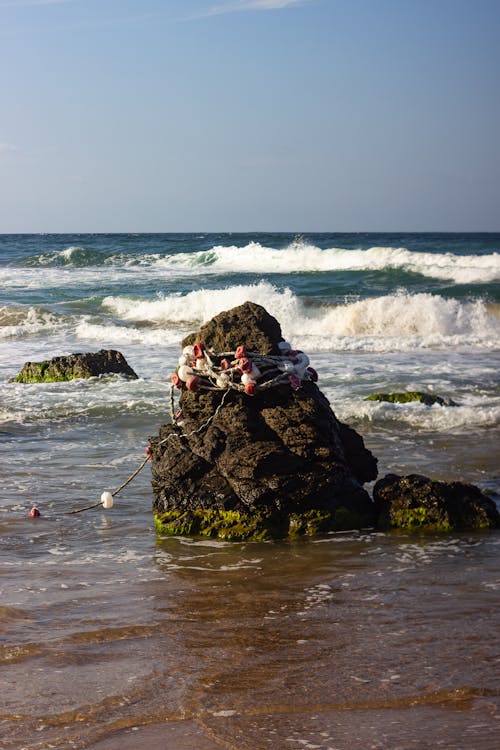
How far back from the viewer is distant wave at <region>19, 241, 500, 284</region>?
3619 cm

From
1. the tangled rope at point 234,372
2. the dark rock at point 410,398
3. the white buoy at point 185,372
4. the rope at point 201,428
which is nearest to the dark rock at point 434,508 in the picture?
the tangled rope at point 234,372

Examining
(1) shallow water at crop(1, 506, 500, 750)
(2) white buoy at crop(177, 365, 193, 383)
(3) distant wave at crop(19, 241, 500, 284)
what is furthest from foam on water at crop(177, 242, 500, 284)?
(1) shallow water at crop(1, 506, 500, 750)

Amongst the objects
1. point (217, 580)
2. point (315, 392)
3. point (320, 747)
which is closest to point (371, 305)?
point (315, 392)

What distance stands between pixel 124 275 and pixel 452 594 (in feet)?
117

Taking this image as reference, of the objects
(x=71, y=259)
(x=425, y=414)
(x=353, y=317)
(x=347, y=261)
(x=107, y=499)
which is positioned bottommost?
(x=107, y=499)

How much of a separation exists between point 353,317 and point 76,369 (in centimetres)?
1062

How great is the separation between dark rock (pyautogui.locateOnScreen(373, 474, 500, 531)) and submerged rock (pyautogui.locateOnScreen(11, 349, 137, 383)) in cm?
771

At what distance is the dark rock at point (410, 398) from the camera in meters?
11.0

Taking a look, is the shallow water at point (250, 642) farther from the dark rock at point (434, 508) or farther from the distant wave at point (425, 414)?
the distant wave at point (425, 414)

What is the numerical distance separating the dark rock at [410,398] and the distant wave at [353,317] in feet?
20.9

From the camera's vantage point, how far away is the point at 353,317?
2275cm

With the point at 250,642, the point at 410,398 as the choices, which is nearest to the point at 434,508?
the point at 250,642

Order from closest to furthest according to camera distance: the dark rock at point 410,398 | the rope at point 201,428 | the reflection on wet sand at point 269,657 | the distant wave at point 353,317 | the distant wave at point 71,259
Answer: the reflection on wet sand at point 269,657, the rope at point 201,428, the dark rock at point 410,398, the distant wave at point 353,317, the distant wave at point 71,259

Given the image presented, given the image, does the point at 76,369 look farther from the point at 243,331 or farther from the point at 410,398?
the point at 243,331
